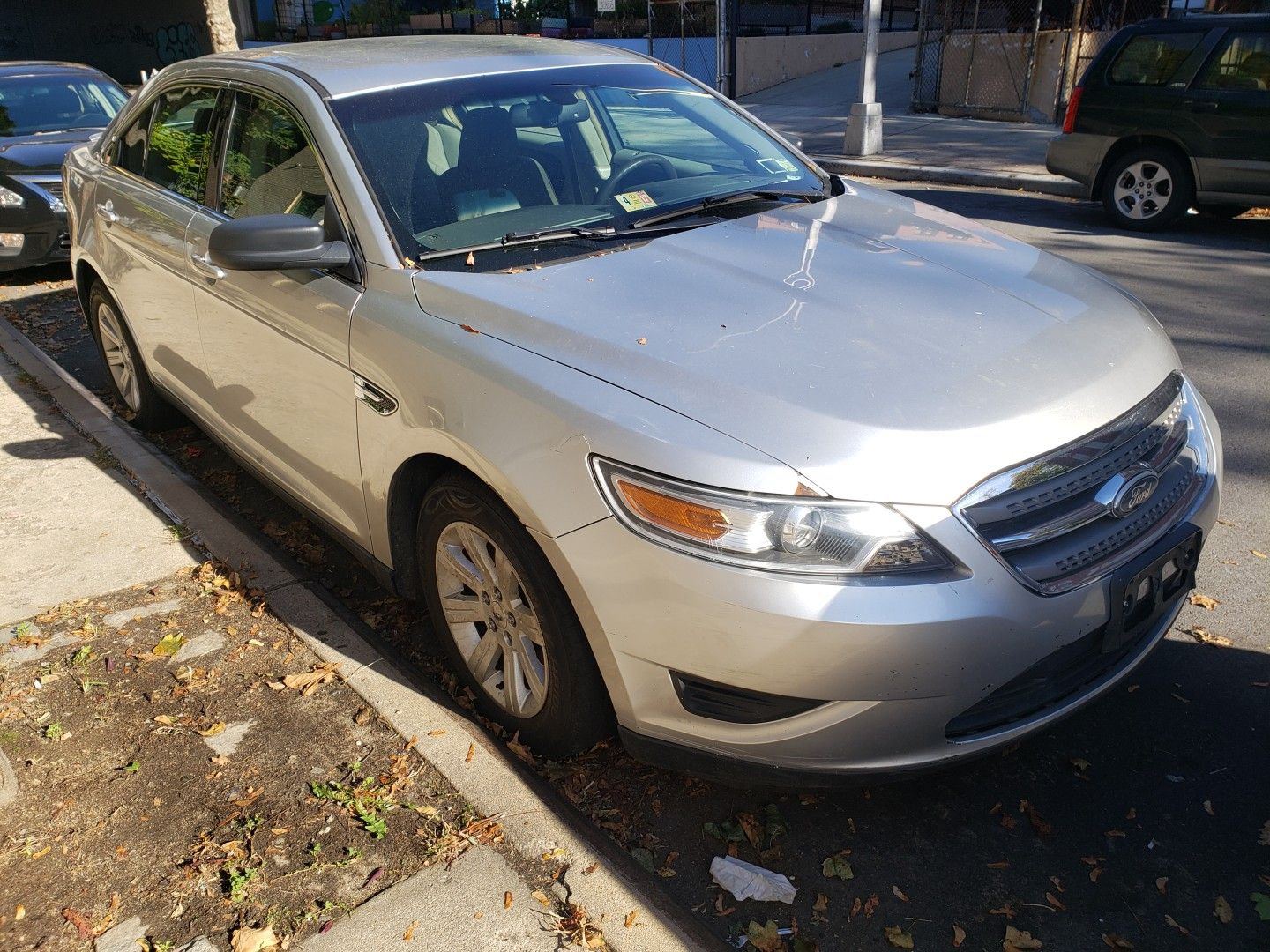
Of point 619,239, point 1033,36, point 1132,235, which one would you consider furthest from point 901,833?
point 1033,36

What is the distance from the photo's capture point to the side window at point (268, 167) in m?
3.42

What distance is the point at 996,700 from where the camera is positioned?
7.82ft

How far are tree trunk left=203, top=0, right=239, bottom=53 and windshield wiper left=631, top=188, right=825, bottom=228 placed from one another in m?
12.3

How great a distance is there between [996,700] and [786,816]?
2.23 feet

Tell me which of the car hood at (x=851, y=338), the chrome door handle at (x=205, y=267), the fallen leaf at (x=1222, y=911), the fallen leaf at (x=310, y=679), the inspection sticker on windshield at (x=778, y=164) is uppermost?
the inspection sticker on windshield at (x=778, y=164)

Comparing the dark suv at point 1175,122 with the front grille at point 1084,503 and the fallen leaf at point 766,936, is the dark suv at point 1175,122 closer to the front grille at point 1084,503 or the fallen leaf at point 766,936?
the front grille at point 1084,503

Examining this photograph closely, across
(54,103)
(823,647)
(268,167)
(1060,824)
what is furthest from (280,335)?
(54,103)

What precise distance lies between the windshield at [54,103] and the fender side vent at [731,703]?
366 inches

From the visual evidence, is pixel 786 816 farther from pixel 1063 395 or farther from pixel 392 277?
pixel 392 277

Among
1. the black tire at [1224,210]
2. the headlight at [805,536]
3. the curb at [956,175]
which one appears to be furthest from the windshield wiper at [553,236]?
the curb at [956,175]

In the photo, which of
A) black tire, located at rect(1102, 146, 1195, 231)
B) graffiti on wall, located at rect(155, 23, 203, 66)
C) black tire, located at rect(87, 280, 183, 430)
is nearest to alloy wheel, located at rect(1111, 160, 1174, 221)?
black tire, located at rect(1102, 146, 1195, 231)

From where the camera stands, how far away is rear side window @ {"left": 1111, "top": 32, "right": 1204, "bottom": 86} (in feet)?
30.1

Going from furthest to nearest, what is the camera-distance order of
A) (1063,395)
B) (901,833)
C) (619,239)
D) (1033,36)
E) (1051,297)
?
(1033,36), (619,239), (1051,297), (901,833), (1063,395)

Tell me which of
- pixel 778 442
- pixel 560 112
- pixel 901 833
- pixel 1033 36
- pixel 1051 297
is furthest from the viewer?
pixel 1033 36
